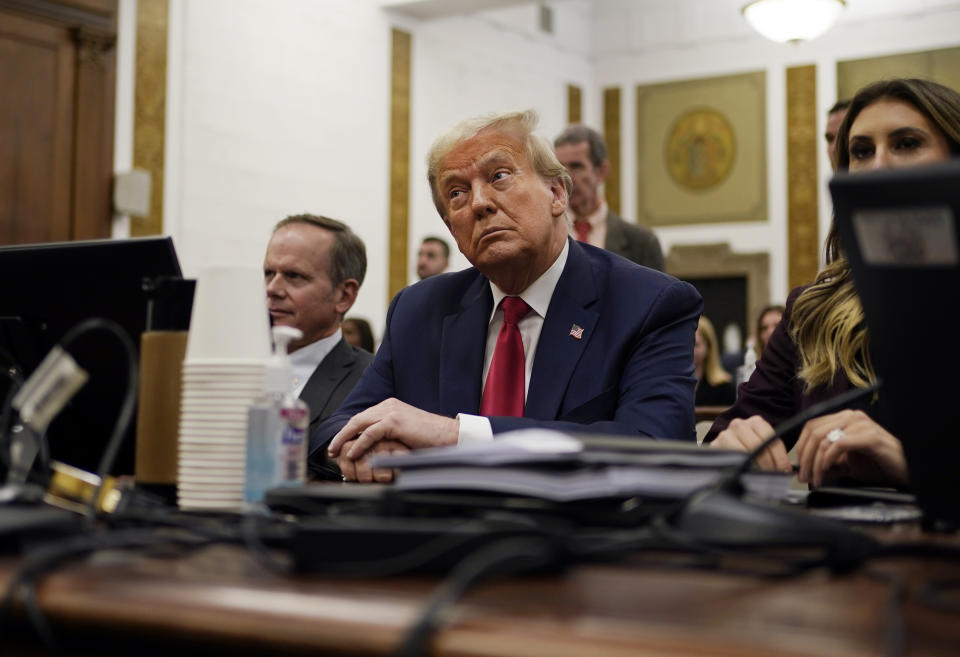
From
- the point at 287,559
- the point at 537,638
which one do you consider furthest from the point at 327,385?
the point at 537,638

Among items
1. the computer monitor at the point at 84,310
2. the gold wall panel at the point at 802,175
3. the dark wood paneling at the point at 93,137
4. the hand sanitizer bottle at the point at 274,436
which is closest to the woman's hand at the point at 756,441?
the hand sanitizer bottle at the point at 274,436

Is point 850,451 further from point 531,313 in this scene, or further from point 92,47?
point 92,47

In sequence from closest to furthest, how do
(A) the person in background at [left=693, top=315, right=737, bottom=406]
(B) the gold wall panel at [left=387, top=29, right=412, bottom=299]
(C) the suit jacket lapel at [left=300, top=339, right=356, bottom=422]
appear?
1. (C) the suit jacket lapel at [left=300, top=339, right=356, bottom=422]
2. (A) the person in background at [left=693, top=315, right=737, bottom=406]
3. (B) the gold wall panel at [left=387, top=29, right=412, bottom=299]

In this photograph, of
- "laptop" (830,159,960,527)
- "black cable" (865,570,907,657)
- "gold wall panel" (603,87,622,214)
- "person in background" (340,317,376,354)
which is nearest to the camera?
"black cable" (865,570,907,657)

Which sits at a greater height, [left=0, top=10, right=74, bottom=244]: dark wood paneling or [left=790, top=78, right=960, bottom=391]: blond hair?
[left=0, top=10, right=74, bottom=244]: dark wood paneling

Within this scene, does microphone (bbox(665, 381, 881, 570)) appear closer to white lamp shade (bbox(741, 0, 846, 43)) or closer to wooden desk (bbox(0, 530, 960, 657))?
wooden desk (bbox(0, 530, 960, 657))

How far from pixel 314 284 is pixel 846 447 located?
1907 millimetres

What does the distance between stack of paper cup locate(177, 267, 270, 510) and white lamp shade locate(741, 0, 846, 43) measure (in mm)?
8079

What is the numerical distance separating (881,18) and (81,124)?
7.31m

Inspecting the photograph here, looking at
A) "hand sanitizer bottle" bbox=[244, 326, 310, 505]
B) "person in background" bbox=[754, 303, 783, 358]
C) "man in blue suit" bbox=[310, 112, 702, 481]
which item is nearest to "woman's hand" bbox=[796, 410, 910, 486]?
"man in blue suit" bbox=[310, 112, 702, 481]

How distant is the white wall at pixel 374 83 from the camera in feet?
25.1

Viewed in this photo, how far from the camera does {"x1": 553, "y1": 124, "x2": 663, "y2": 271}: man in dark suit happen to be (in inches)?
196

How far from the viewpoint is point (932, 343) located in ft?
2.82

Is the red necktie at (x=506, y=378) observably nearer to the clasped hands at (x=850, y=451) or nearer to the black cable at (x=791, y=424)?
the clasped hands at (x=850, y=451)
